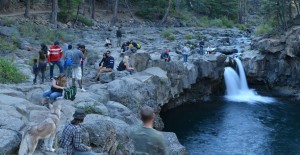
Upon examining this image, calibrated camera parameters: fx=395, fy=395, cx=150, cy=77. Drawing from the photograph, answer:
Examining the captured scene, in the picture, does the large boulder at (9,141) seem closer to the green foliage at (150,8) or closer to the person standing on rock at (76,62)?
the person standing on rock at (76,62)

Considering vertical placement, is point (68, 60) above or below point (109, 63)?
above

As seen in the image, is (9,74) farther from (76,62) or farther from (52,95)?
(52,95)

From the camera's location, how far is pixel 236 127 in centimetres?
2300

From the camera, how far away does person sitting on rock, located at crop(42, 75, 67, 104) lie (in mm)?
14438

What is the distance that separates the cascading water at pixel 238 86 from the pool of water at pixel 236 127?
2.27 metres

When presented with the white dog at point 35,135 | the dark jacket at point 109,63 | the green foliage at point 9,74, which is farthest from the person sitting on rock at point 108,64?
the white dog at point 35,135

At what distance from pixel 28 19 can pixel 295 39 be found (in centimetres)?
2538

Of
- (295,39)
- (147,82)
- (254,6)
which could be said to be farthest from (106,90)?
(254,6)

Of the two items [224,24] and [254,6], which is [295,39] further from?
[254,6]

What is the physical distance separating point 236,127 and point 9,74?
12.8 metres

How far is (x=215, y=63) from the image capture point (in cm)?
3055

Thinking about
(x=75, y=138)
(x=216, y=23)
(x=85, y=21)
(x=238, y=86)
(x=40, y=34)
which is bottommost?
(x=238, y=86)

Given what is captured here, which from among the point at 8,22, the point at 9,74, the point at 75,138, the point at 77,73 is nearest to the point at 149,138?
the point at 75,138

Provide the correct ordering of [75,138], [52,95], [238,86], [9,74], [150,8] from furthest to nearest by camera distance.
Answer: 1. [150,8]
2. [238,86]
3. [9,74]
4. [52,95]
5. [75,138]
